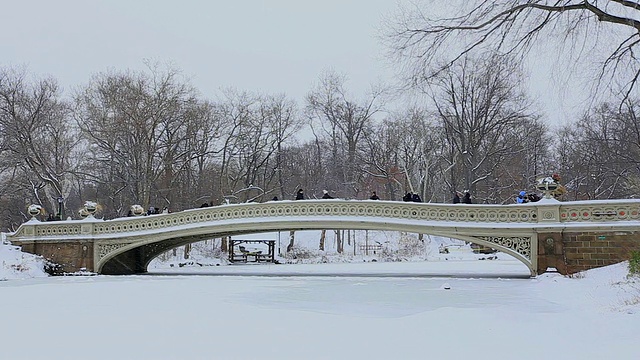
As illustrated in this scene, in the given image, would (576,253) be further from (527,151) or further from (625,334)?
(527,151)

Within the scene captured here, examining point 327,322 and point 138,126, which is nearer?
point 327,322

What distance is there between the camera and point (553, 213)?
769 inches

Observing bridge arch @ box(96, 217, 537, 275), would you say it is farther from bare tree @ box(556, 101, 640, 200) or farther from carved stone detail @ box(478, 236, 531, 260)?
bare tree @ box(556, 101, 640, 200)

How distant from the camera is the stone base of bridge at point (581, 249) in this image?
18.5 metres

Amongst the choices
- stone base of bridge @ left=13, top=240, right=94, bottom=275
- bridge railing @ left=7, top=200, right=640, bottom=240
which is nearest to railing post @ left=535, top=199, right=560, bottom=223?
bridge railing @ left=7, top=200, right=640, bottom=240

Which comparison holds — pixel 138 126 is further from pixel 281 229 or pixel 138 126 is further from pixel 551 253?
pixel 551 253

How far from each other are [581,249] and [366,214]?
6.35 meters

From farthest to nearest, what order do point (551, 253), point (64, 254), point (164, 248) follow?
point (164, 248)
point (64, 254)
point (551, 253)

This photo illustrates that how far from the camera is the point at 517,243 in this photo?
20.0m

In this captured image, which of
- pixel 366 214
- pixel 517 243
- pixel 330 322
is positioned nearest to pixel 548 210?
pixel 517 243

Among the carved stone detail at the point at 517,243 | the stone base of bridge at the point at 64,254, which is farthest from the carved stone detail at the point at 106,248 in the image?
the carved stone detail at the point at 517,243

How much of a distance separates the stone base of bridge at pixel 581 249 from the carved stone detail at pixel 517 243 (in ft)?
1.37

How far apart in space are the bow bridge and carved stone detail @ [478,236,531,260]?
28 millimetres

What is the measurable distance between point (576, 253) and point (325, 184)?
24407mm
